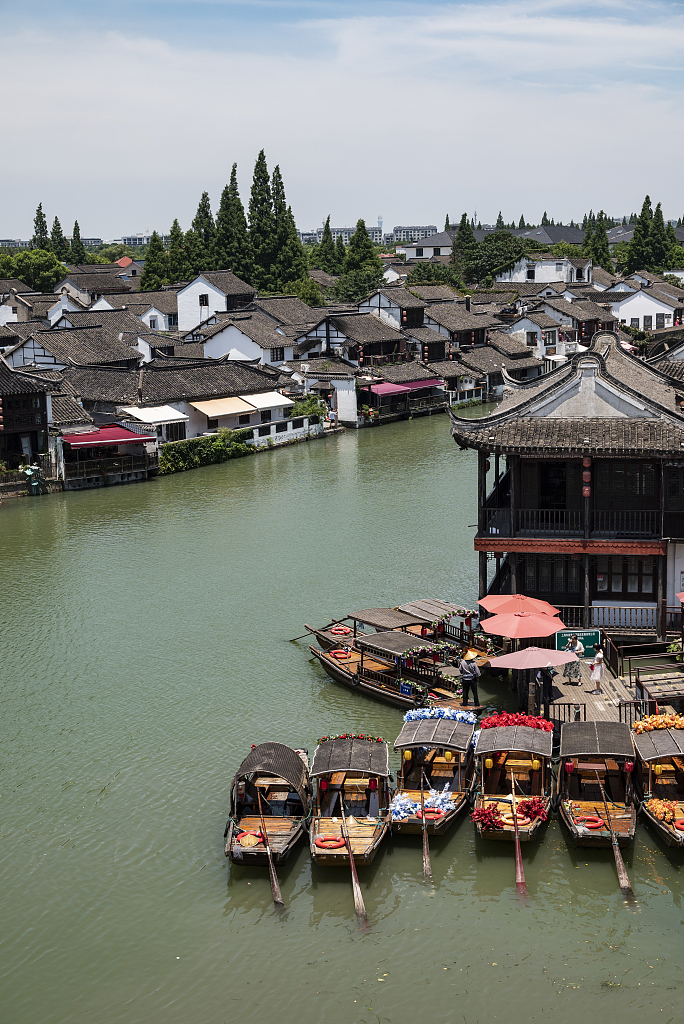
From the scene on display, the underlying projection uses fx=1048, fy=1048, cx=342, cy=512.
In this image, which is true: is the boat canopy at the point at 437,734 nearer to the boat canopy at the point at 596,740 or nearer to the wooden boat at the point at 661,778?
the boat canopy at the point at 596,740

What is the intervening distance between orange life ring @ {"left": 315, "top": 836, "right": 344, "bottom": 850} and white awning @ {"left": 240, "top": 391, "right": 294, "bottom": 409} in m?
47.7

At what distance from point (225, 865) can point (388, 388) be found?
187 ft

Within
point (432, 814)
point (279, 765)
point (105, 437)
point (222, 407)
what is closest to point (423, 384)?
point (222, 407)

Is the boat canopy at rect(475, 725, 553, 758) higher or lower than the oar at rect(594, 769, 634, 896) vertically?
higher

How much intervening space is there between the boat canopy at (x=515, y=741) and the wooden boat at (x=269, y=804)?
3722 millimetres

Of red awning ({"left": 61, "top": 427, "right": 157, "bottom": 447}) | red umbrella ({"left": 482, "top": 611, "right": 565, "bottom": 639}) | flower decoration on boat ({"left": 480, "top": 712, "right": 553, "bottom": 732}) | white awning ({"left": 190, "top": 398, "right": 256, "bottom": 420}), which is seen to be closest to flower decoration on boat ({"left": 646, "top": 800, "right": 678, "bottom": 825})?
flower decoration on boat ({"left": 480, "top": 712, "right": 553, "bottom": 732})

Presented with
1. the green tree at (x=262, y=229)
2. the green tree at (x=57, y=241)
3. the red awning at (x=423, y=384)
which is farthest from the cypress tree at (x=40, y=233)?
the red awning at (x=423, y=384)

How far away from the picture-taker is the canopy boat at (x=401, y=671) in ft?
86.6

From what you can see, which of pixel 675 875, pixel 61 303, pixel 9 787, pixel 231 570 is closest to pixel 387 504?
pixel 231 570

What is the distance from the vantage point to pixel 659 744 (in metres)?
20.8

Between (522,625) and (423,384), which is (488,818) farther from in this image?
(423,384)

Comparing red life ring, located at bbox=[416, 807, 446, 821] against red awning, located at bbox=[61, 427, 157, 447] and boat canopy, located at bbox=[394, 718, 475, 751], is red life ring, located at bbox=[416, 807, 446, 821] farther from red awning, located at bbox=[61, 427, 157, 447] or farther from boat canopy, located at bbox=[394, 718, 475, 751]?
red awning, located at bbox=[61, 427, 157, 447]

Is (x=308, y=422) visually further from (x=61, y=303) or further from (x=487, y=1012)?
(x=487, y=1012)

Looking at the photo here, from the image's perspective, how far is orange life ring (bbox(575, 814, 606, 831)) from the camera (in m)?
19.9
